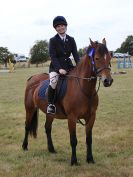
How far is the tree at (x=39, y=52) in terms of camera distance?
8331 cm

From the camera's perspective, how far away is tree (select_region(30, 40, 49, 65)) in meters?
83.3

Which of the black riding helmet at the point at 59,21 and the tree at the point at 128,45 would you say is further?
the tree at the point at 128,45

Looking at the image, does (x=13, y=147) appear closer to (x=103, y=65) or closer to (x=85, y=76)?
(x=85, y=76)

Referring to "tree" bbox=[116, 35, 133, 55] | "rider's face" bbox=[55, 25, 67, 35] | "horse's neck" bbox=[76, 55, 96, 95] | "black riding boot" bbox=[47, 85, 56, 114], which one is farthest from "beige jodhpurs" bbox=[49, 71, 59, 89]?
"tree" bbox=[116, 35, 133, 55]

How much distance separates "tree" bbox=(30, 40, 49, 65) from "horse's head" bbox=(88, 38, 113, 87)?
76493mm

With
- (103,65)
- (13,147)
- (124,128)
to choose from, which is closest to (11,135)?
(13,147)

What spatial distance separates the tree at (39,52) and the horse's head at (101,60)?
7649 centimetres

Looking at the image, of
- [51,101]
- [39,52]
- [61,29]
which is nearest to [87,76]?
[51,101]

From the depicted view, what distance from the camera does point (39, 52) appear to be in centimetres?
8331

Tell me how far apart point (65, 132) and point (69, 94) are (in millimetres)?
3513

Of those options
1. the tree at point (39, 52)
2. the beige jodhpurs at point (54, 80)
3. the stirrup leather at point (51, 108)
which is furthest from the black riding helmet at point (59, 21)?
the tree at point (39, 52)

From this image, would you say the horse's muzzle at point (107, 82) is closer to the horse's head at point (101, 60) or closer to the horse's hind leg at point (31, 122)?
the horse's head at point (101, 60)

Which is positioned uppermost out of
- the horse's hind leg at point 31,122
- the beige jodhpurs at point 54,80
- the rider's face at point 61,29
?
the rider's face at point 61,29

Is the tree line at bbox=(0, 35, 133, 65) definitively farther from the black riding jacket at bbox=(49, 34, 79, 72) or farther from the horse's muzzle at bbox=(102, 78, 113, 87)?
the horse's muzzle at bbox=(102, 78, 113, 87)
